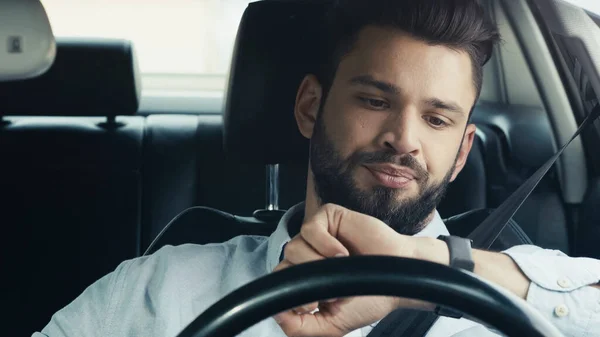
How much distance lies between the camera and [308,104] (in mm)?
1729

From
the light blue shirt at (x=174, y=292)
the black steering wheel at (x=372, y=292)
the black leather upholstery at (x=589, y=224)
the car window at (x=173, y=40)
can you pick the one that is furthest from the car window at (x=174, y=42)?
the black steering wheel at (x=372, y=292)

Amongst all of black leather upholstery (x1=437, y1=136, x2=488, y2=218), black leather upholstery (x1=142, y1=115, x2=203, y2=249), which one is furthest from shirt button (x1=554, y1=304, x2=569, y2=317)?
black leather upholstery (x1=142, y1=115, x2=203, y2=249)

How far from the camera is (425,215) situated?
1.61 m

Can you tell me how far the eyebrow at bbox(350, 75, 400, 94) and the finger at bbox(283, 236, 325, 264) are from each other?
0.56 m

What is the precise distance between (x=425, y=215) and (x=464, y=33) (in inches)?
14.2

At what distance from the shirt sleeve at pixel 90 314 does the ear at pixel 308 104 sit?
0.48 meters

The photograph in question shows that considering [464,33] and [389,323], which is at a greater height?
[464,33]

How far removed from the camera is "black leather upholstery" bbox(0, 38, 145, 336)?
2264 mm

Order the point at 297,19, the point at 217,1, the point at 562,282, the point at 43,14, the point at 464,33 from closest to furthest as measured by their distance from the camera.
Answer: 1. the point at 562,282
2. the point at 43,14
3. the point at 464,33
4. the point at 297,19
5. the point at 217,1

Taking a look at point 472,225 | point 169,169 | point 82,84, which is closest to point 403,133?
point 472,225

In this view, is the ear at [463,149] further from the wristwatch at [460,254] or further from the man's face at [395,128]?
the wristwatch at [460,254]

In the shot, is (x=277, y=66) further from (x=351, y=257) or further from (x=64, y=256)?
(x=351, y=257)

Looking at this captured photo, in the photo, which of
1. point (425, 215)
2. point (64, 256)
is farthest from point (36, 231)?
point (425, 215)

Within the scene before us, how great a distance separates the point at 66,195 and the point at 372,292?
1715 millimetres
